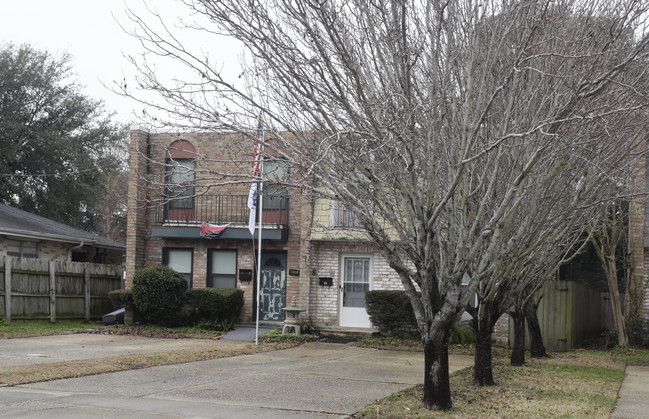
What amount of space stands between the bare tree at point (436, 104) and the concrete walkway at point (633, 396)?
2.33 metres

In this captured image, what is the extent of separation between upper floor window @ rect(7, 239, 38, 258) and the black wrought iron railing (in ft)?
14.0

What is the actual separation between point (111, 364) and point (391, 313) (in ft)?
25.9

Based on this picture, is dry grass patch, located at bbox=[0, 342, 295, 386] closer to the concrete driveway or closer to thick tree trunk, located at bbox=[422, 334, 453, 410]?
the concrete driveway

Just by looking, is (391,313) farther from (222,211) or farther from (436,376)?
(436,376)

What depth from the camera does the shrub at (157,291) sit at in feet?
61.8

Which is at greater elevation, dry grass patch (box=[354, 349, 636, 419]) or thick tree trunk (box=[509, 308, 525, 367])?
thick tree trunk (box=[509, 308, 525, 367])

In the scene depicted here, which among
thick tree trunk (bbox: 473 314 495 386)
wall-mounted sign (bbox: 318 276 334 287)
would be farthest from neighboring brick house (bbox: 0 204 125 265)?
thick tree trunk (bbox: 473 314 495 386)

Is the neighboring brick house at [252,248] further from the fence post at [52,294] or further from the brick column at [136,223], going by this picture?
the fence post at [52,294]

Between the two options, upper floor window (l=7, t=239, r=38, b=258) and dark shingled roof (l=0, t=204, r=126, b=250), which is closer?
dark shingled roof (l=0, t=204, r=126, b=250)

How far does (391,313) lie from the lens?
57.6 feet

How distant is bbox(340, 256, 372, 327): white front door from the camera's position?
18.8 metres

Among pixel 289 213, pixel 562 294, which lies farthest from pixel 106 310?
pixel 562 294

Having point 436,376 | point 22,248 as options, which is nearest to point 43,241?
point 22,248

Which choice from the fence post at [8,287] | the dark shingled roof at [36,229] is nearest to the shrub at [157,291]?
the fence post at [8,287]
